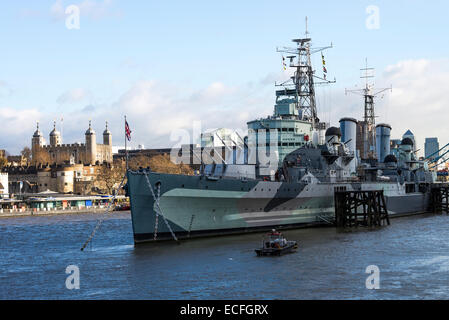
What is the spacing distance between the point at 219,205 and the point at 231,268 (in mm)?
9896

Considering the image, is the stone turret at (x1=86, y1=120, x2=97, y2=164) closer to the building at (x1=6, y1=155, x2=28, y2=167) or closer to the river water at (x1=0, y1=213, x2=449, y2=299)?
the building at (x1=6, y1=155, x2=28, y2=167)

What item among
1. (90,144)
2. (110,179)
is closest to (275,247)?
(110,179)

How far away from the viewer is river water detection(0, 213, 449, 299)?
23.7 m

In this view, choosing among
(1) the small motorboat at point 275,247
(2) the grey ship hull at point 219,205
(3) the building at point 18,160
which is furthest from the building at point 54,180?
(1) the small motorboat at point 275,247

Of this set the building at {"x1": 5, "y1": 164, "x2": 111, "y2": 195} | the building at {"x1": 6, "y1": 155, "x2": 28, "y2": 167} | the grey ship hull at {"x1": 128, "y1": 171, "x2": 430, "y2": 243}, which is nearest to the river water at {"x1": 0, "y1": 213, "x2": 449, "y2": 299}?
the grey ship hull at {"x1": 128, "y1": 171, "x2": 430, "y2": 243}

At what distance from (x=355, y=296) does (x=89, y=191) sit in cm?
10796

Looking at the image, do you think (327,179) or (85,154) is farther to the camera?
(85,154)

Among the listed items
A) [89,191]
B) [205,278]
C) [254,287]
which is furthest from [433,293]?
[89,191]

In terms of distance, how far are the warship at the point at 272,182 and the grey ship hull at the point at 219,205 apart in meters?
0.06

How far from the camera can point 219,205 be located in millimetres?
37875

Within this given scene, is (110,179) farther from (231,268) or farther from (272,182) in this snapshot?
(231,268)

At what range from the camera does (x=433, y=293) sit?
76.4 feet

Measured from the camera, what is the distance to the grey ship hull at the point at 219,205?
34969 mm
